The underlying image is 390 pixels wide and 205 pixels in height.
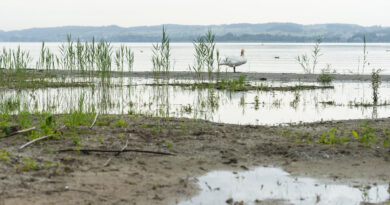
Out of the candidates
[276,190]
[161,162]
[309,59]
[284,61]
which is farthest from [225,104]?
[284,61]

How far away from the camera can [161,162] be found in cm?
745

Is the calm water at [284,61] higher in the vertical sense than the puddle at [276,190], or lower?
higher

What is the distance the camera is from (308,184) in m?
6.55

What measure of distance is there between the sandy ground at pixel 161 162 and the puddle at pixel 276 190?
239mm

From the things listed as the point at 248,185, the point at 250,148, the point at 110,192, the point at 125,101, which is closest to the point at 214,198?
the point at 248,185

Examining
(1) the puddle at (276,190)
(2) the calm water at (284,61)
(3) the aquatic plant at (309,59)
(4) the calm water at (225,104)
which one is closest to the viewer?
(1) the puddle at (276,190)

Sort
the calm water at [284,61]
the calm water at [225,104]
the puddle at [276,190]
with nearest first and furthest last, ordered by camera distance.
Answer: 1. the puddle at [276,190]
2. the calm water at [225,104]
3. the calm water at [284,61]

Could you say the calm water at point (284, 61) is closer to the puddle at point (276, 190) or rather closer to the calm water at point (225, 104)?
the calm water at point (225, 104)

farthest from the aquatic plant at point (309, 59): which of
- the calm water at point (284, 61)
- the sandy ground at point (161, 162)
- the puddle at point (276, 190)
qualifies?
the puddle at point (276, 190)

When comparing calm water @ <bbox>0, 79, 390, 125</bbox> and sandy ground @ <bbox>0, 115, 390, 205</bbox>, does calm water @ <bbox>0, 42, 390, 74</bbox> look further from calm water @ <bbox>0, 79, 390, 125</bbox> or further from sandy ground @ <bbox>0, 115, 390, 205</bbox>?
sandy ground @ <bbox>0, 115, 390, 205</bbox>

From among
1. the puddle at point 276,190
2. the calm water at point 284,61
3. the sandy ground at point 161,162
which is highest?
the calm water at point 284,61

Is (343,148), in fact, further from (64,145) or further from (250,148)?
(64,145)

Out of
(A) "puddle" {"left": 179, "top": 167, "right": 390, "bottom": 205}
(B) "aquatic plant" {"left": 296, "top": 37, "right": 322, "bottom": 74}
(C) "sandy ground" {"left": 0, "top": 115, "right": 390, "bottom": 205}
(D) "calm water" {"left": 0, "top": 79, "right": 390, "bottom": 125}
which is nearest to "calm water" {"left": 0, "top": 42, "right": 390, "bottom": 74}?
(B) "aquatic plant" {"left": 296, "top": 37, "right": 322, "bottom": 74}

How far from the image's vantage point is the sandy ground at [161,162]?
19.3 ft
